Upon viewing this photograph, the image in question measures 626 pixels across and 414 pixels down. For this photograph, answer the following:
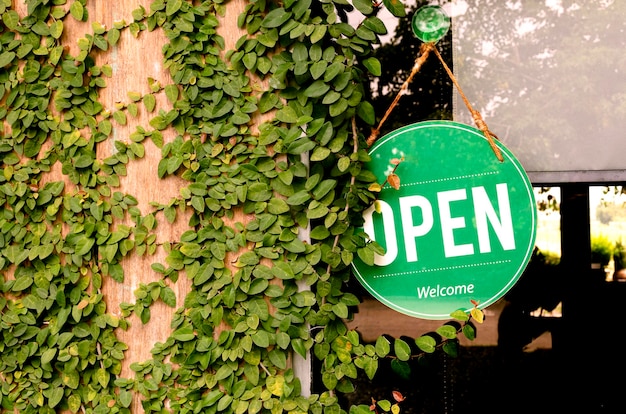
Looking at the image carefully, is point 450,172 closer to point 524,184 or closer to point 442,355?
point 524,184

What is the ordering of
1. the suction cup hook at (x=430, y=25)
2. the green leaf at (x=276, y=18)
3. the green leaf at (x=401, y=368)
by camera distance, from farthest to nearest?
the suction cup hook at (x=430, y=25)
the green leaf at (x=401, y=368)
the green leaf at (x=276, y=18)

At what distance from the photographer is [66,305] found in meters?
2.06

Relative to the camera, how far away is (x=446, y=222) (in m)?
2.04

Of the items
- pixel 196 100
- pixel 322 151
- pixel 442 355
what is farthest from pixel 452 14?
pixel 442 355

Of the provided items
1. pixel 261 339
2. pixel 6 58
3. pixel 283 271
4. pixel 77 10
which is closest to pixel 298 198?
pixel 283 271

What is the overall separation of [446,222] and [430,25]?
80 cm

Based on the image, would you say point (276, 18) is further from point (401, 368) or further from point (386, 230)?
point (401, 368)

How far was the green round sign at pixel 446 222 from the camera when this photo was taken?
2.02 m

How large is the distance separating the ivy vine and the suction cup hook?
0.86 ft

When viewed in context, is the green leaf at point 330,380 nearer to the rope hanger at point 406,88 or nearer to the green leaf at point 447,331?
the green leaf at point 447,331

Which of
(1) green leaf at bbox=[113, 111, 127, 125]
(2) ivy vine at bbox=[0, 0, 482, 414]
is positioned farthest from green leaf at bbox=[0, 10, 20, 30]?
(1) green leaf at bbox=[113, 111, 127, 125]

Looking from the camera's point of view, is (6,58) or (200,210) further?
(6,58)

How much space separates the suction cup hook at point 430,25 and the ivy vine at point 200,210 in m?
0.26

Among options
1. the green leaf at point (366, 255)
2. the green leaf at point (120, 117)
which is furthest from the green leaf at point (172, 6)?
the green leaf at point (366, 255)
